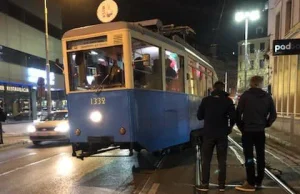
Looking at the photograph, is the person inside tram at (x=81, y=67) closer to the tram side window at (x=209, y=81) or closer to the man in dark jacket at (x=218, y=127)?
the man in dark jacket at (x=218, y=127)

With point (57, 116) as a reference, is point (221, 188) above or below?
below

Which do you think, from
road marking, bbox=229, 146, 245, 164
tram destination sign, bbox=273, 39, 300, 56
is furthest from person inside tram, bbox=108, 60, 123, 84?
tram destination sign, bbox=273, 39, 300, 56

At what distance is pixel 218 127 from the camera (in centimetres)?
621

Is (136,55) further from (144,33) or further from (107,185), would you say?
(107,185)

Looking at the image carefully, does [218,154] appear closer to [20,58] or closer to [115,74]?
[115,74]

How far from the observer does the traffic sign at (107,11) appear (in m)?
10.7

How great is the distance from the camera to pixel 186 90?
10.4 m

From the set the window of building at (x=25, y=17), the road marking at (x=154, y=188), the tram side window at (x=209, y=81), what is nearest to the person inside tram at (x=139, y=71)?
the road marking at (x=154, y=188)

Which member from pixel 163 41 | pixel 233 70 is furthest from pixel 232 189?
pixel 233 70

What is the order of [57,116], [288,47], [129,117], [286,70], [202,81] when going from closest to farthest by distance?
[129,117] → [288,47] → [202,81] → [57,116] → [286,70]

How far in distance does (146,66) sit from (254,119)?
2995mm

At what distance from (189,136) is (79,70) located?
157 inches

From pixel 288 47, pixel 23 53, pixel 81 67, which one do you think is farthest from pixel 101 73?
pixel 23 53

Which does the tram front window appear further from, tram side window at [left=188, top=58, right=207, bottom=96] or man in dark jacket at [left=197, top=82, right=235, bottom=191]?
tram side window at [left=188, top=58, right=207, bottom=96]
